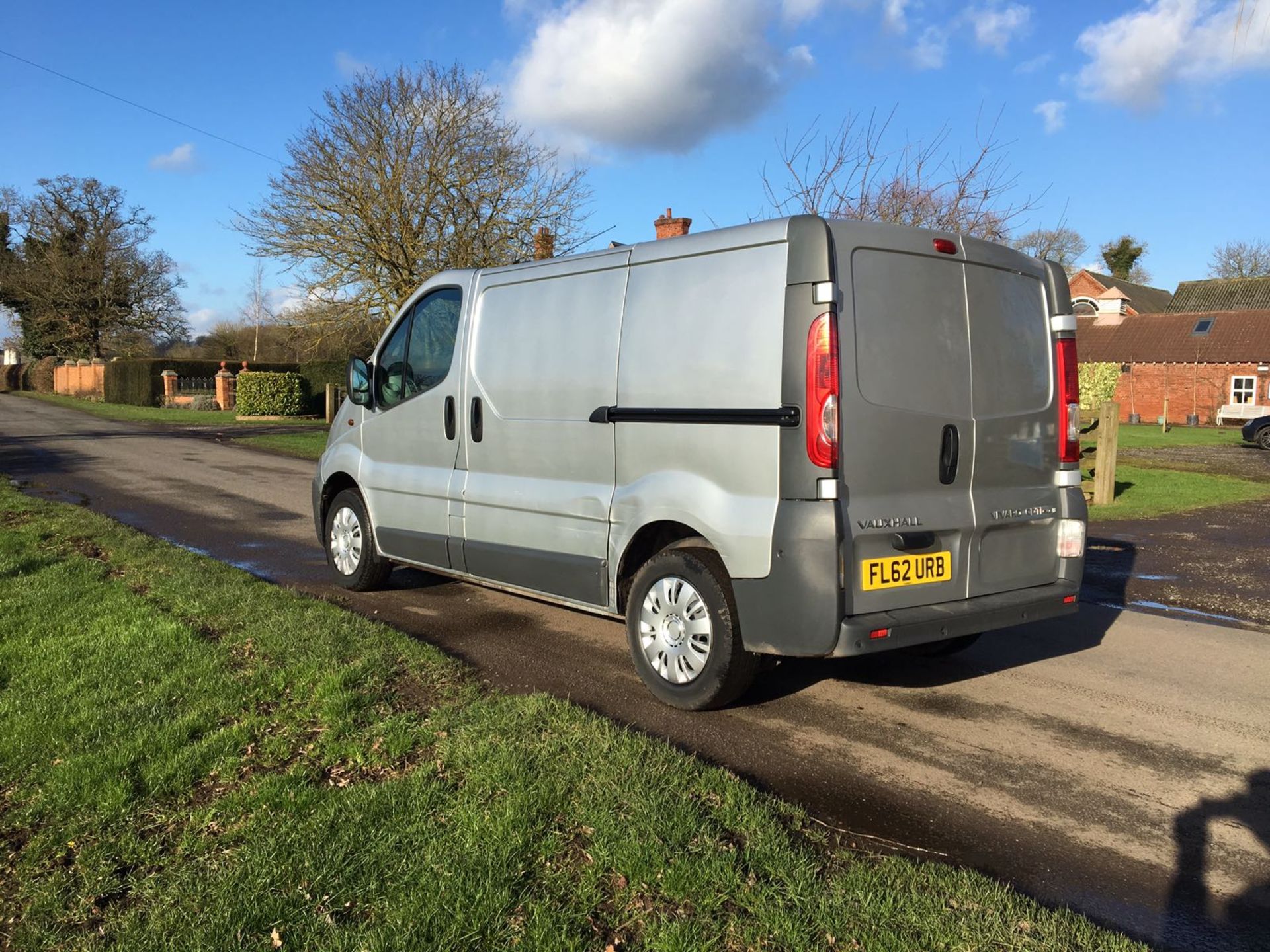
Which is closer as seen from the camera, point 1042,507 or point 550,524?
point 1042,507

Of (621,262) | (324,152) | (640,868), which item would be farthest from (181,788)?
(324,152)

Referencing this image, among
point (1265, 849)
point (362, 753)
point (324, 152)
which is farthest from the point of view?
point (324, 152)

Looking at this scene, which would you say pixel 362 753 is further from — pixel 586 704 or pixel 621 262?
pixel 621 262

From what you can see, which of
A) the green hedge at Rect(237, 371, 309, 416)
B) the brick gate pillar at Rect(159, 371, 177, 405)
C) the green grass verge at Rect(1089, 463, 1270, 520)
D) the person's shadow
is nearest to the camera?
the person's shadow

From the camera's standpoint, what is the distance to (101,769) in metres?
3.69

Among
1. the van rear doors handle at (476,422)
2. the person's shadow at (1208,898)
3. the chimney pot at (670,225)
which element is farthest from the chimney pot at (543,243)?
the person's shadow at (1208,898)

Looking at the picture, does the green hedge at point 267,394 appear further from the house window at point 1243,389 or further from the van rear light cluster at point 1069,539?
the house window at point 1243,389

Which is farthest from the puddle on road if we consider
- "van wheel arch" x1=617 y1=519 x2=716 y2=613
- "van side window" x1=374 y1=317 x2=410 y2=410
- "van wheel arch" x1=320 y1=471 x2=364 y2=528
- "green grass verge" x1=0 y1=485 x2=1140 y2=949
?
"van wheel arch" x1=617 y1=519 x2=716 y2=613

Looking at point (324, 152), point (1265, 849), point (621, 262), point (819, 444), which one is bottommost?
point (1265, 849)

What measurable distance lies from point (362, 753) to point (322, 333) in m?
22.6

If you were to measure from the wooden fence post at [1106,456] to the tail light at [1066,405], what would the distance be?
303 inches

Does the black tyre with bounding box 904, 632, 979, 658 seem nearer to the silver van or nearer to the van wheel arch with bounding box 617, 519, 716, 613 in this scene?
the silver van

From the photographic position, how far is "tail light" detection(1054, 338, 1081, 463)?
16.7 feet

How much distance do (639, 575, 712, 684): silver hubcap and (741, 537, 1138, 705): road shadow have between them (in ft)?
1.37
